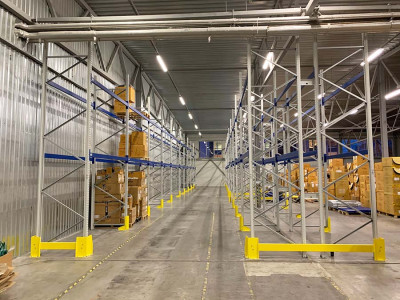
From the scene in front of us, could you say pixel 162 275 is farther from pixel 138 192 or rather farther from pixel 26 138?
pixel 138 192

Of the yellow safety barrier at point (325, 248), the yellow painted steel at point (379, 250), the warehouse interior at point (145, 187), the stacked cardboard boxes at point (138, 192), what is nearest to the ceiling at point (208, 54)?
the warehouse interior at point (145, 187)

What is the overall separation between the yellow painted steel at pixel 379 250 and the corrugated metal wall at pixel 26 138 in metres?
7.58

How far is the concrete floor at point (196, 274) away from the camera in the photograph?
4.21 m

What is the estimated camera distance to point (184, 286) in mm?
4461

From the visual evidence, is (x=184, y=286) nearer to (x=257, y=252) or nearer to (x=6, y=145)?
(x=257, y=252)

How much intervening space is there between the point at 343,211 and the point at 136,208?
8906 millimetres

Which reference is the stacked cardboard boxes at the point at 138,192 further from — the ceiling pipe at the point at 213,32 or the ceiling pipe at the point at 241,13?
the ceiling pipe at the point at 241,13

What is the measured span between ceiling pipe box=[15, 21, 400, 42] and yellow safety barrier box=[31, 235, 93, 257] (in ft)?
14.6

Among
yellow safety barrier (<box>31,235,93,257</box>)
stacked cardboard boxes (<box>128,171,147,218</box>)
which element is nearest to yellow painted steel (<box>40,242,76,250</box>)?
yellow safety barrier (<box>31,235,93,257</box>)

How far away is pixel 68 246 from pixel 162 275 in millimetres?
2523

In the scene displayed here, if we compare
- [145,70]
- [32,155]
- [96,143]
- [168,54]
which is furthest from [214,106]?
[32,155]

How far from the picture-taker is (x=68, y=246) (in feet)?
20.1

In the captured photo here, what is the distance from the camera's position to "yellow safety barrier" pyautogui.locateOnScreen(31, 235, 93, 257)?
6026mm

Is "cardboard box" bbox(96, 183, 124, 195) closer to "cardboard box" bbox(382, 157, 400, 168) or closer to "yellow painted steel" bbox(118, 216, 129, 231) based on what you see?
"yellow painted steel" bbox(118, 216, 129, 231)
